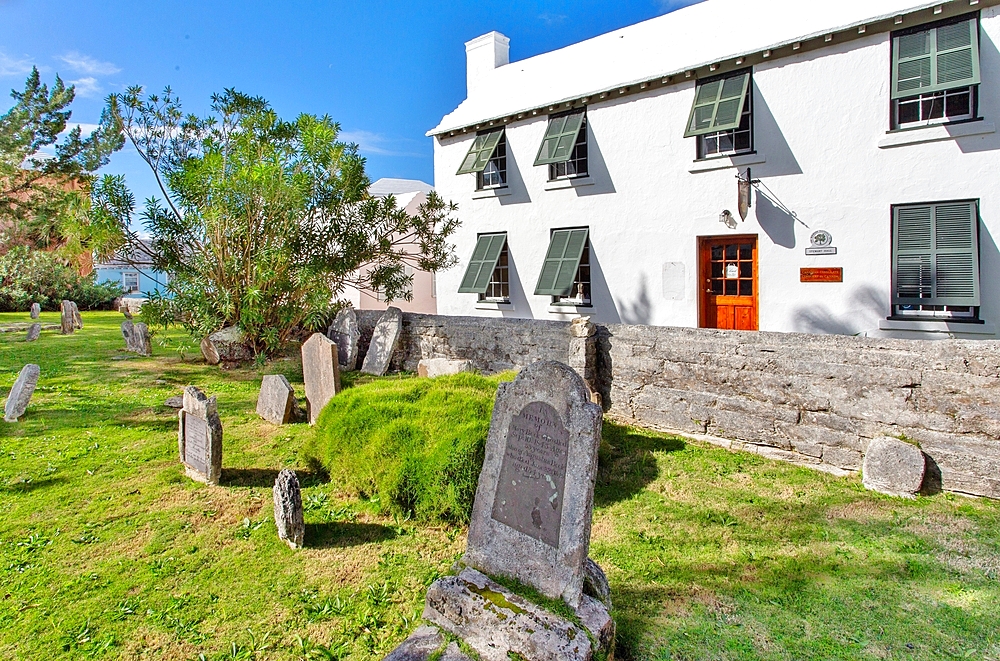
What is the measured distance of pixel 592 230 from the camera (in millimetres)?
12742

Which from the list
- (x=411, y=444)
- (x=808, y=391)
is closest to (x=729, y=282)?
(x=808, y=391)

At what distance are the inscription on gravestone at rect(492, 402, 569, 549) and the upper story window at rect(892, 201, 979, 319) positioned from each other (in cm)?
765

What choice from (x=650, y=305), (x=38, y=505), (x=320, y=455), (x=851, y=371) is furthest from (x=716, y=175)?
(x=38, y=505)

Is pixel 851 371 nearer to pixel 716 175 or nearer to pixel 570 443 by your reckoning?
pixel 570 443

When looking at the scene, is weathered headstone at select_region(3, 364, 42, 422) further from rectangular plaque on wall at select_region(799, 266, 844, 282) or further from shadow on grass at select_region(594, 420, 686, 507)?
rectangular plaque on wall at select_region(799, 266, 844, 282)

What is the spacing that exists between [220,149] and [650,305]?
914 cm

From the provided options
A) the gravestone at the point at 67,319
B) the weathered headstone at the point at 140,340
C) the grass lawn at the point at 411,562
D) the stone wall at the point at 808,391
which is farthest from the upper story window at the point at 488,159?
the gravestone at the point at 67,319

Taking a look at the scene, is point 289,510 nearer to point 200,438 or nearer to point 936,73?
point 200,438

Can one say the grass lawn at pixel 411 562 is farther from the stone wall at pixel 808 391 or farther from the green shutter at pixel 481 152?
the green shutter at pixel 481 152

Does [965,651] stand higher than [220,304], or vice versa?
[220,304]

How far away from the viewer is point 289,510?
4.78 metres

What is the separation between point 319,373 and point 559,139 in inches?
302

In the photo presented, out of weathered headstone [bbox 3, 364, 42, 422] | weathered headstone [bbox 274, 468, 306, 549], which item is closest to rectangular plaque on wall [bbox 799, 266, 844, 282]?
weathered headstone [bbox 274, 468, 306, 549]

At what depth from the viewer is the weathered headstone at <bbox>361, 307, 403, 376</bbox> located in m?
10.9
